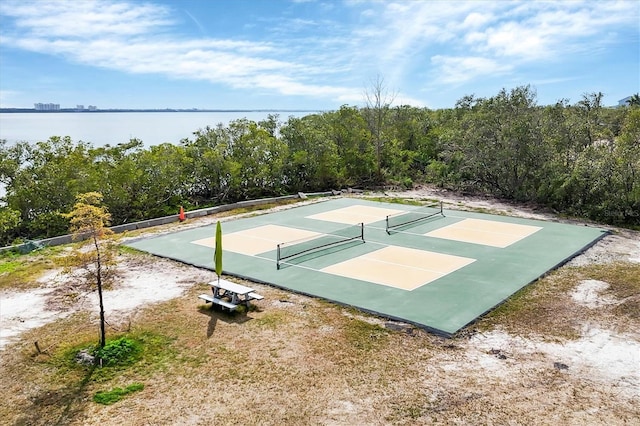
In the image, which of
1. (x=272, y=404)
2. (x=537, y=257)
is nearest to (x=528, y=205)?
(x=537, y=257)

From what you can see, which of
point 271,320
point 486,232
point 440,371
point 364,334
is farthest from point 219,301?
point 486,232

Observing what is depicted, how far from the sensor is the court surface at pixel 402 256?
11539 millimetres

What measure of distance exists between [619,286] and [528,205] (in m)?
11.6

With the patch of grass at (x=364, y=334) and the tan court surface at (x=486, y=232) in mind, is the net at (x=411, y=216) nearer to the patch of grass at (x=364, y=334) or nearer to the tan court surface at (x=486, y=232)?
the tan court surface at (x=486, y=232)

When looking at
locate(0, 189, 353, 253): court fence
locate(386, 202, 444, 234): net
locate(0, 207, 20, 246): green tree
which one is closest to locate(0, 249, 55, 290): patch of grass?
locate(0, 189, 353, 253): court fence

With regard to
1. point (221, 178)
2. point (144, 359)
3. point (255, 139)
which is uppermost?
point (255, 139)

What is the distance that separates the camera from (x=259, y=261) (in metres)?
14.7

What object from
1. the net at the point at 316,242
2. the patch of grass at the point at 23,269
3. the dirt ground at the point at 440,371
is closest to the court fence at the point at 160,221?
the patch of grass at the point at 23,269

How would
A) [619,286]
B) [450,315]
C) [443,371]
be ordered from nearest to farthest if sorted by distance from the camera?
[443,371], [450,315], [619,286]

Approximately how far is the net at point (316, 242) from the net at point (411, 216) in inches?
57.4

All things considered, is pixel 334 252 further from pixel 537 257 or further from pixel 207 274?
pixel 537 257

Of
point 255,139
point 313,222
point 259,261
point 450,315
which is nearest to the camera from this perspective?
point 450,315

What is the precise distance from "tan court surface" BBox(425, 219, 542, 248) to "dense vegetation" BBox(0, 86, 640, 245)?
3.96 meters

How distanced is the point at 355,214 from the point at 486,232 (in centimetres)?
586
